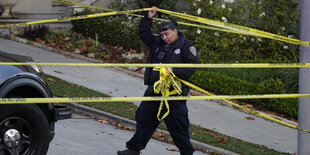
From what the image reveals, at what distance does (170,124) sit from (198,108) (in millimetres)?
4368

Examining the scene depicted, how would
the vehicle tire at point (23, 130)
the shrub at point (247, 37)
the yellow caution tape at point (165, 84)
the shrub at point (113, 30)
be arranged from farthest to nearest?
the shrub at point (113, 30)
the shrub at point (247, 37)
the yellow caution tape at point (165, 84)
the vehicle tire at point (23, 130)

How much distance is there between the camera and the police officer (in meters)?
6.02

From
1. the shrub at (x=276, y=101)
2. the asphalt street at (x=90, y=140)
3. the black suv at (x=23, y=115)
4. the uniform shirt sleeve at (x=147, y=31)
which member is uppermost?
the uniform shirt sleeve at (x=147, y=31)

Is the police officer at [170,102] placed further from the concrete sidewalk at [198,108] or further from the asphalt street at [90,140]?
the concrete sidewalk at [198,108]

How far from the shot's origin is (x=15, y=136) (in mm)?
5141

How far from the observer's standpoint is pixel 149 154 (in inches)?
274

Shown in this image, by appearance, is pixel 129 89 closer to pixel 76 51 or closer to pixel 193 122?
pixel 193 122

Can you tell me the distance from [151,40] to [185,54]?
1.66ft

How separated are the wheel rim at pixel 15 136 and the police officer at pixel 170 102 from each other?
1356mm

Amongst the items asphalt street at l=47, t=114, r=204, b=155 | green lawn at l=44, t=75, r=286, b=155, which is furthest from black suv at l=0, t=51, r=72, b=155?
green lawn at l=44, t=75, r=286, b=155

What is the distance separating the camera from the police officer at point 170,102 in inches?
237

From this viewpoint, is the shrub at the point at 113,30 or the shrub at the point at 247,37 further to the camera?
the shrub at the point at 113,30

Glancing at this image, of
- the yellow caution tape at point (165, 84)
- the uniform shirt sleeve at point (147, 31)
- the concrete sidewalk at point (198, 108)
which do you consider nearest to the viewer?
the yellow caution tape at point (165, 84)

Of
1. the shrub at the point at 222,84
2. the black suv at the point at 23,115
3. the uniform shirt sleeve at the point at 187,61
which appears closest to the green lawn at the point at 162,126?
the uniform shirt sleeve at the point at 187,61
